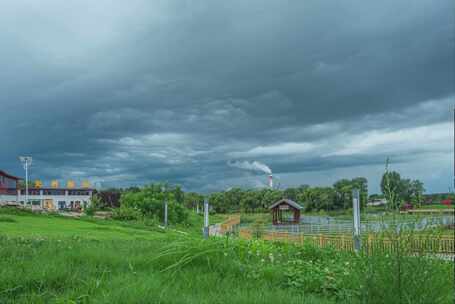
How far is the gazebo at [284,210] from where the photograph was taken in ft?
117

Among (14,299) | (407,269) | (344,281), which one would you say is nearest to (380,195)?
(407,269)

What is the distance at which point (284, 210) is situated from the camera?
37219 millimetres

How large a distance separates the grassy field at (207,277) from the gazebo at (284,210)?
30.4 m

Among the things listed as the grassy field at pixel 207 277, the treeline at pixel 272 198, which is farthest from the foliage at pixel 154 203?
the treeline at pixel 272 198

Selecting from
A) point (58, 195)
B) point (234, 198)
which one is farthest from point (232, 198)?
point (58, 195)

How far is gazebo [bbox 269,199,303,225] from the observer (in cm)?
3566

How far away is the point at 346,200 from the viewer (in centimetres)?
5100

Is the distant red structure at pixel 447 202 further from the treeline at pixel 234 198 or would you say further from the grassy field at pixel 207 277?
the treeline at pixel 234 198

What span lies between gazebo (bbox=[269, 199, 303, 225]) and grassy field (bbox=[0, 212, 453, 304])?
30351mm

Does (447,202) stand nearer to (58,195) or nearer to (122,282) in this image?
(122,282)

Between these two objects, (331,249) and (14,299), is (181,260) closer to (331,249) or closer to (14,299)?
(14,299)

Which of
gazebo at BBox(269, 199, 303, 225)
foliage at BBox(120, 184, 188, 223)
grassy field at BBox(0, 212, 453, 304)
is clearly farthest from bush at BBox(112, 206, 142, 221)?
grassy field at BBox(0, 212, 453, 304)

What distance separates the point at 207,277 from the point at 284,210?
33.7 metres

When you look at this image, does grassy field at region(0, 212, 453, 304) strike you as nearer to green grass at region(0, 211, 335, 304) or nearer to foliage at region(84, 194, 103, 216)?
green grass at region(0, 211, 335, 304)
